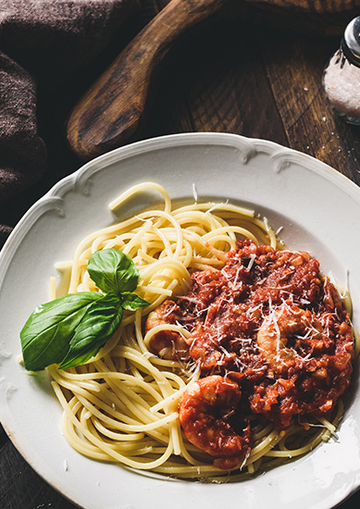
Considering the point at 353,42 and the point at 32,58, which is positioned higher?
the point at 32,58

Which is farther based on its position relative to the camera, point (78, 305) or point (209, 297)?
point (209, 297)

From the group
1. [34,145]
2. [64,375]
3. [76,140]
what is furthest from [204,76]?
[64,375]

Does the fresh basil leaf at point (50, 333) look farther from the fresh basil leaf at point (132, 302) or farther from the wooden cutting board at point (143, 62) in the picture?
the wooden cutting board at point (143, 62)

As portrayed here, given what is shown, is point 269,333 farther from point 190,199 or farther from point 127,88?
point 127,88

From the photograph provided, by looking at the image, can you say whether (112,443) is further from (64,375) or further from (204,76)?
(204,76)

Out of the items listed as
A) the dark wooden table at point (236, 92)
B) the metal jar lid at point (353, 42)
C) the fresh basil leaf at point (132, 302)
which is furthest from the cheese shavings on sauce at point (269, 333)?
the metal jar lid at point (353, 42)

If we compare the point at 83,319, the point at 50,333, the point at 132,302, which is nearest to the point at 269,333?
the point at 132,302

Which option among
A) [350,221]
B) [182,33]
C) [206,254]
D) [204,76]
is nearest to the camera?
[350,221]
